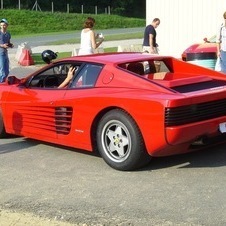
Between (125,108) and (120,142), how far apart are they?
400 millimetres

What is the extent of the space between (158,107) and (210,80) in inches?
49.8

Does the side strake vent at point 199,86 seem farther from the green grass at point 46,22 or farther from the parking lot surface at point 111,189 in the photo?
the green grass at point 46,22

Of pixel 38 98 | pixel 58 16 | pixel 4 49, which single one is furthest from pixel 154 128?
pixel 58 16

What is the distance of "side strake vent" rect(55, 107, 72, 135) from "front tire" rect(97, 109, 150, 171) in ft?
1.63

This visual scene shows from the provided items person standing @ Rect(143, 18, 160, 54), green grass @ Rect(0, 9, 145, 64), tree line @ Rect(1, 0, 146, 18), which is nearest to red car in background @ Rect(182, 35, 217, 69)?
person standing @ Rect(143, 18, 160, 54)

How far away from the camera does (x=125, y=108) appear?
17.6 feet

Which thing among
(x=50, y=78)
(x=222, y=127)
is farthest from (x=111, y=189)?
(x=50, y=78)

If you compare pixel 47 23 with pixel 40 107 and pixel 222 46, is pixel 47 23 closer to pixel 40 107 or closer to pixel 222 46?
pixel 222 46

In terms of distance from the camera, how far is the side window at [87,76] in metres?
5.98

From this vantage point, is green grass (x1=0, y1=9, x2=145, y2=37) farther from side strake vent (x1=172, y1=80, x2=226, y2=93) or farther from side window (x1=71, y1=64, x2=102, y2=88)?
side strake vent (x1=172, y1=80, x2=226, y2=93)

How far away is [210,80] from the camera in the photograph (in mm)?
6074

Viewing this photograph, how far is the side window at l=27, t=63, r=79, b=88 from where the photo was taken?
271 inches

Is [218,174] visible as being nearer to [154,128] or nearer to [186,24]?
[154,128]

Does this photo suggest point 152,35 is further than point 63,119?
Yes
